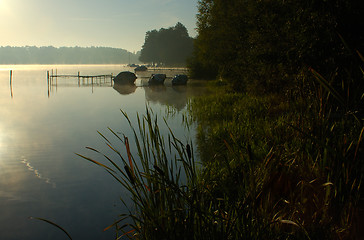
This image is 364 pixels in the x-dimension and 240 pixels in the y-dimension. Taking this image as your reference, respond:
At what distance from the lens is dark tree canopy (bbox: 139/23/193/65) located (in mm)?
112438

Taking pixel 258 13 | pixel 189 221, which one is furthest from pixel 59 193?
pixel 258 13

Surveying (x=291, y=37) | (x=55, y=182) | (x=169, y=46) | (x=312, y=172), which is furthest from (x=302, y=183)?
(x=169, y=46)

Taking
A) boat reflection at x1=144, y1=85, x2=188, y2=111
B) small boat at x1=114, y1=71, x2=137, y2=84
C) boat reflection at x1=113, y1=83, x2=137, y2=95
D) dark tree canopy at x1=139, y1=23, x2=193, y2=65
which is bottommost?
boat reflection at x1=144, y1=85, x2=188, y2=111

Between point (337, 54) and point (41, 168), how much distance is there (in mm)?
9211

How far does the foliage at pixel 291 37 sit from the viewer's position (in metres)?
8.75

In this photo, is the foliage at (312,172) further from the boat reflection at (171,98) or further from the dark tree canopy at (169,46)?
the dark tree canopy at (169,46)

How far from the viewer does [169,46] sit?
117 m

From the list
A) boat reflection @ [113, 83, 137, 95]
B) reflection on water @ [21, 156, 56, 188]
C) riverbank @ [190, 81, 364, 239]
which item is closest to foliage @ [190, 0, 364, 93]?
riverbank @ [190, 81, 364, 239]

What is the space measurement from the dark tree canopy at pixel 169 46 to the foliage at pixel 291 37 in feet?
283

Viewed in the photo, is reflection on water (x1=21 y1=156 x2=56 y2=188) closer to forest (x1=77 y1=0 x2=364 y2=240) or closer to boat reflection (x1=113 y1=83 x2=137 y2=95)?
forest (x1=77 y1=0 x2=364 y2=240)

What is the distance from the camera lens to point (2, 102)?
85.0ft

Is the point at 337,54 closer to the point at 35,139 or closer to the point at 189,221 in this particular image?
the point at 189,221

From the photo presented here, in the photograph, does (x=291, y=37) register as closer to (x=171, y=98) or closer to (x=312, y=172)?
(x=312, y=172)

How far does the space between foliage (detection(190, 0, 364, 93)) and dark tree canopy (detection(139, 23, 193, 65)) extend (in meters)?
86.3
